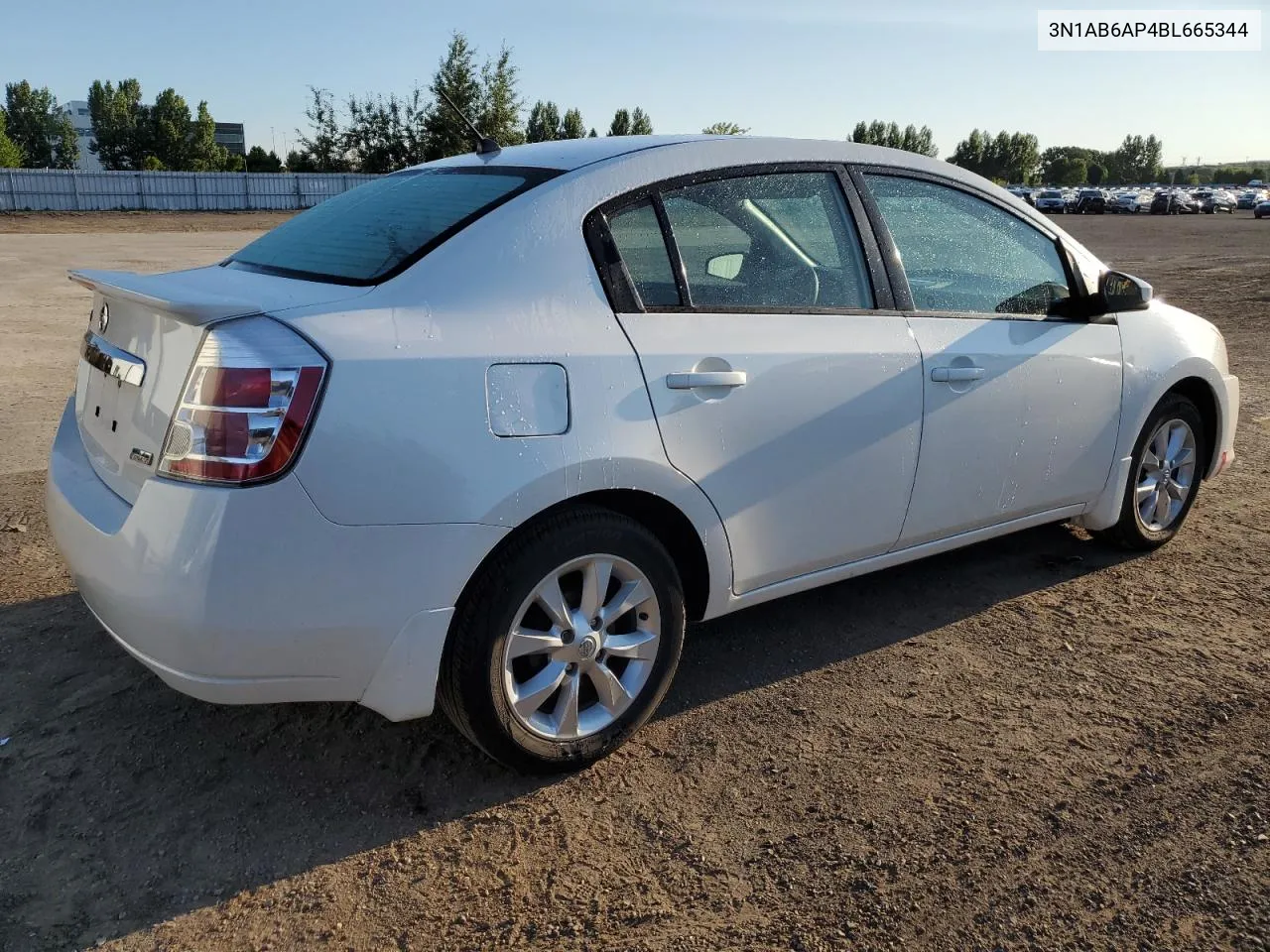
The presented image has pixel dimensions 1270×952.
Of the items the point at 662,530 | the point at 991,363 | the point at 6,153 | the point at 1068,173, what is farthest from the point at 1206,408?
the point at 1068,173

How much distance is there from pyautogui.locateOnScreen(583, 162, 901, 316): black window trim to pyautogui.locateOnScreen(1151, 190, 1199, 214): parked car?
78462mm

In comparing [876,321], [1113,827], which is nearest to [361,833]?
[1113,827]

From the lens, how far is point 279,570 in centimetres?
243

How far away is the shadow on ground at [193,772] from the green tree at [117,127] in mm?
93507

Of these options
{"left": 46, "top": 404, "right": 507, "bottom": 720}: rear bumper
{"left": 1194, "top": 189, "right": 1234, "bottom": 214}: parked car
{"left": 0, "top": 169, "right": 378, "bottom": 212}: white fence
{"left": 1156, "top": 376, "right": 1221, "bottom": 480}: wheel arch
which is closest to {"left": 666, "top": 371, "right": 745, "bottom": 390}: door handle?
{"left": 46, "top": 404, "right": 507, "bottom": 720}: rear bumper

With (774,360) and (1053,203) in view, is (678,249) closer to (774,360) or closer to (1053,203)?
(774,360)

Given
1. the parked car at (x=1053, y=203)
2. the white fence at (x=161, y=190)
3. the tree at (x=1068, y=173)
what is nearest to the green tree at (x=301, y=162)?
the white fence at (x=161, y=190)

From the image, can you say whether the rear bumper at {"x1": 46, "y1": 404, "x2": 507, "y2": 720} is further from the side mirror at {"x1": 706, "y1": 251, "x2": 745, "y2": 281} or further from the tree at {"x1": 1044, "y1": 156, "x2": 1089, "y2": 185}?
the tree at {"x1": 1044, "y1": 156, "x2": 1089, "y2": 185}

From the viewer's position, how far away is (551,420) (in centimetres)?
272

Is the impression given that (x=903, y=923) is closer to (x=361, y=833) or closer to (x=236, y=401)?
(x=361, y=833)

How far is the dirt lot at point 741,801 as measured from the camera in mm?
2430

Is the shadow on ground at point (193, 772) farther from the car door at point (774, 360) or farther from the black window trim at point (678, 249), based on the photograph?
the black window trim at point (678, 249)

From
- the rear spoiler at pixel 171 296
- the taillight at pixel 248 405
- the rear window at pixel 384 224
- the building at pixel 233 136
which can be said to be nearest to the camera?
the taillight at pixel 248 405

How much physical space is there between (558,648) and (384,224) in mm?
1326
